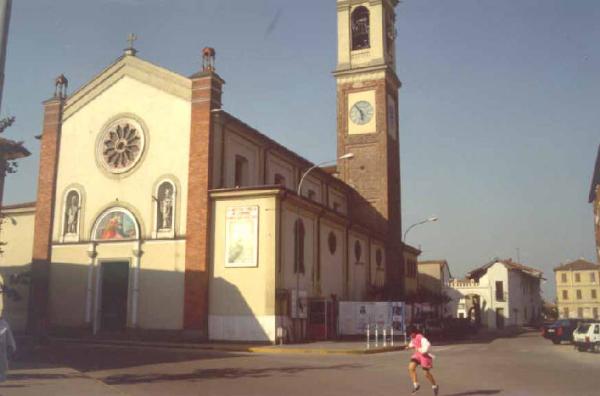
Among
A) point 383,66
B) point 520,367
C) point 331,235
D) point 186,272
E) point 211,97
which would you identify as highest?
point 383,66

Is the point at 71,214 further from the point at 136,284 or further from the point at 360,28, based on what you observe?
the point at 360,28

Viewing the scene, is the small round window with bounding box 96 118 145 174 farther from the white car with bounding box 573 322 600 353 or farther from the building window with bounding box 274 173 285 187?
the white car with bounding box 573 322 600 353

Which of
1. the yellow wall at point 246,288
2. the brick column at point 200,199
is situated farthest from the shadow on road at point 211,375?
the brick column at point 200,199

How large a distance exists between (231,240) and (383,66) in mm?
22353

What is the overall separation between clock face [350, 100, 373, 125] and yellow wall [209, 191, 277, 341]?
19452 mm

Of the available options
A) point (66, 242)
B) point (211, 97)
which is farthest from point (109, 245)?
point (211, 97)

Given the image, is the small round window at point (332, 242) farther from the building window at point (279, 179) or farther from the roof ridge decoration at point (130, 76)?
the roof ridge decoration at point (130, 76)

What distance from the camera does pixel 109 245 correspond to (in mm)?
29859

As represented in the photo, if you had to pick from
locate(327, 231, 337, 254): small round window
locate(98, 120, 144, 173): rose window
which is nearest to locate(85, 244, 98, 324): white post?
locate(98, 120, 144, 173): rose window

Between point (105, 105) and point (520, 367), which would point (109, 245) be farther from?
point (520, 367)

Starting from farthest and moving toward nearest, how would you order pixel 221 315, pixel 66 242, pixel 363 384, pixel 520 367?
pixel 66 242, pixel 221 315, pixel 520 367, pixel 363 384

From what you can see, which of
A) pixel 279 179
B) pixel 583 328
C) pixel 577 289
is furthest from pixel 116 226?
pixel 577 289

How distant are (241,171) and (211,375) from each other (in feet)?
60.2

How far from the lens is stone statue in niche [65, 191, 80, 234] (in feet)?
102
